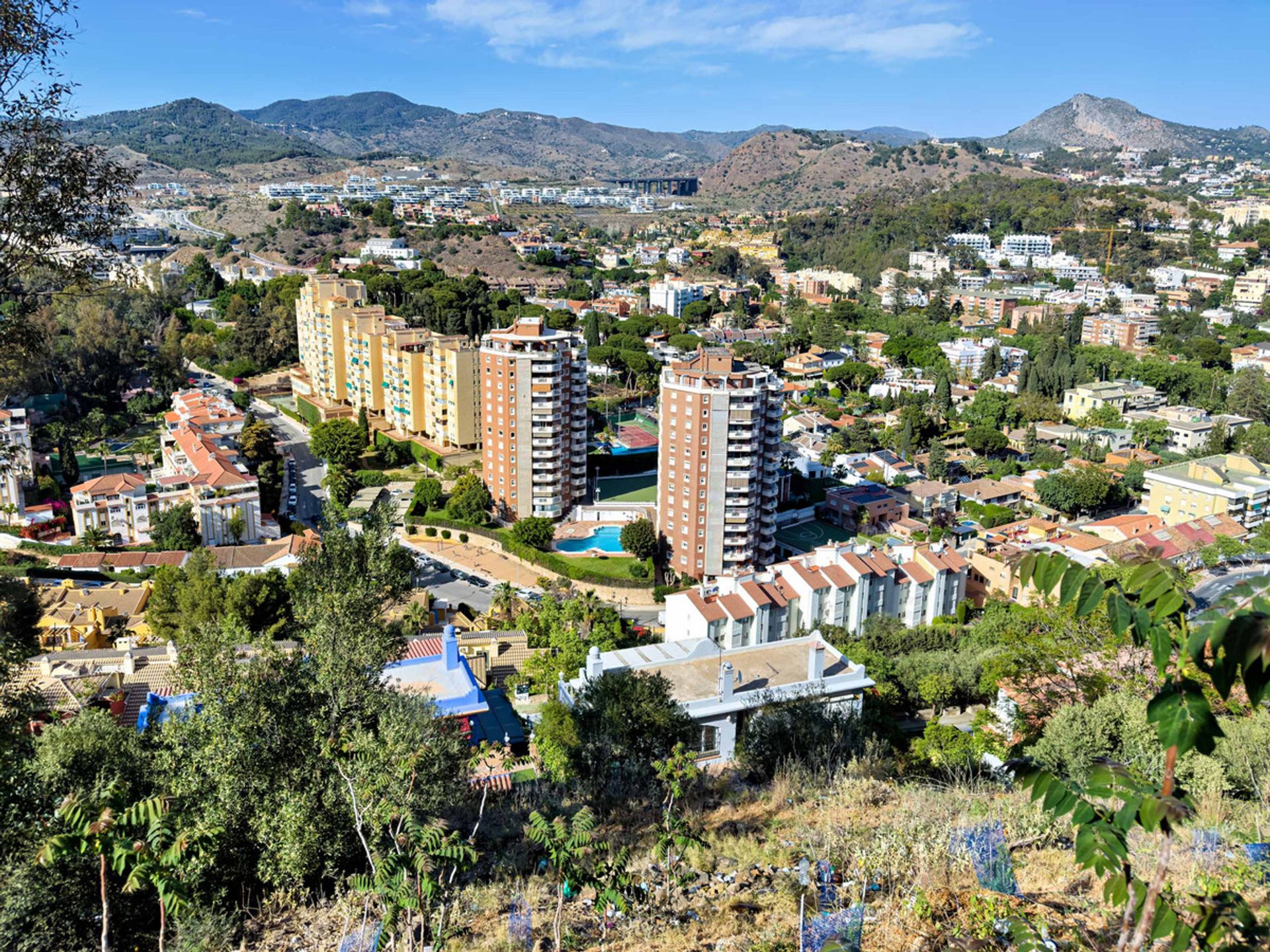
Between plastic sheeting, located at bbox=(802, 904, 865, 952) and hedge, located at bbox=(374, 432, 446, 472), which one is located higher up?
plastic sheeting, located at bbox=(802, 904, 865, 952)

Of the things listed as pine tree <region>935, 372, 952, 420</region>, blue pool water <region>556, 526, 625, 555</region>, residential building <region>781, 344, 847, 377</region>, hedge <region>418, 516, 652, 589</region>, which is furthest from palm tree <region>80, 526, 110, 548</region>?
residential building <region>781, 344, 847, 377</region>

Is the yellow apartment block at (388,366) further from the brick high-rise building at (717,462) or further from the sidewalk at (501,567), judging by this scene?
the brick high-rise building at (717,462)

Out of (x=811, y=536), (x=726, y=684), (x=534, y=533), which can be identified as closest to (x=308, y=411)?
(x=534, y=533)

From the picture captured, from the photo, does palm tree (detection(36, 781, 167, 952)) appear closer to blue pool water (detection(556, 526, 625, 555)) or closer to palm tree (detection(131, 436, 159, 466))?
blue pool water (detection(556, 526, 625, 555))

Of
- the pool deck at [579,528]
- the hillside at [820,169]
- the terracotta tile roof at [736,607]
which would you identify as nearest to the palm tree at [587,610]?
the terracotta tile roof at [736,607]

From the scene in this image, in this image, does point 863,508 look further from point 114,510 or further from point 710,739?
point 114,510

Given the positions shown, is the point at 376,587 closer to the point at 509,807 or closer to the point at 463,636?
the point at 509,807
